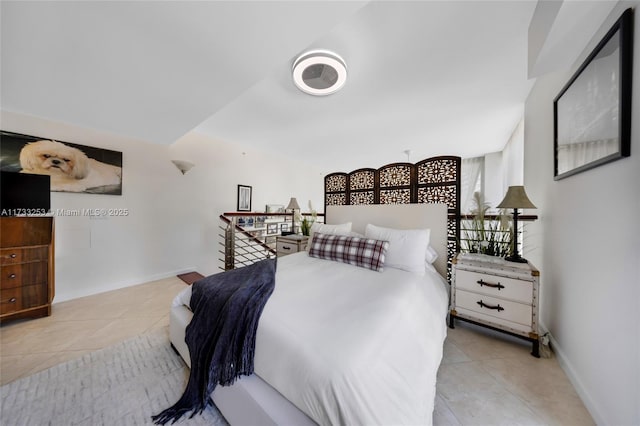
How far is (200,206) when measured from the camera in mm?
3666

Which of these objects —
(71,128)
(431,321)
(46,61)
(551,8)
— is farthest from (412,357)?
(71,128)

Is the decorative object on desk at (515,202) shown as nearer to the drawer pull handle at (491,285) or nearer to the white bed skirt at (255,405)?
the drawer pull handle at (491,285)

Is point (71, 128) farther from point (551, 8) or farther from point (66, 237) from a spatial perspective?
point (551, 8)

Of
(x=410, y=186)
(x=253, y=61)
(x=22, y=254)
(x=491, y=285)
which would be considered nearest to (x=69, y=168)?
(x=22, y=254)

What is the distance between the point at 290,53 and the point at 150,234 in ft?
10.7

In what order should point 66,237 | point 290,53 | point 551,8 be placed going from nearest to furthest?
point 551,8 → point 290,53 → point 66,237

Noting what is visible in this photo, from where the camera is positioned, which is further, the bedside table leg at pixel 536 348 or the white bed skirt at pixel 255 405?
the bedside table leg at pixel 536 348

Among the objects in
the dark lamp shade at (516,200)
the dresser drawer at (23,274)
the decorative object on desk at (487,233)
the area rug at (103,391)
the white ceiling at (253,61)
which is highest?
the white ceiling at (253,61)

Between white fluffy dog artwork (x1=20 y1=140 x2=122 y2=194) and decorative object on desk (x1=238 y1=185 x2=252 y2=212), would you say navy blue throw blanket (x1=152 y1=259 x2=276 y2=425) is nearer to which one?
white fluffy dog artwork (x1=20 y1=140 x2=122 y2=194)

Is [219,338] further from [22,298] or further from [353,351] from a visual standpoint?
[22,298]

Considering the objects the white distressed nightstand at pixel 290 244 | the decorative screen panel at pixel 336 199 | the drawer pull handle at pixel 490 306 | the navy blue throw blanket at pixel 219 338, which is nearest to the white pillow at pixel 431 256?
the drawer pull handle at pixel 490 306

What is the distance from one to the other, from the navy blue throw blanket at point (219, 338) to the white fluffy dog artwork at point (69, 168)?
2540mm

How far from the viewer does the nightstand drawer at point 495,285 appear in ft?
5.23

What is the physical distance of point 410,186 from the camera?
2.60 m
